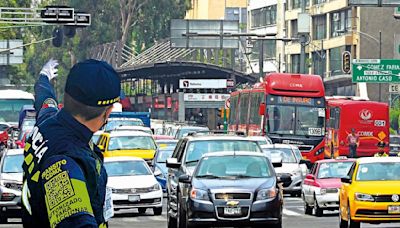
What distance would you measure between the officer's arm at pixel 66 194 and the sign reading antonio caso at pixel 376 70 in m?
66.3

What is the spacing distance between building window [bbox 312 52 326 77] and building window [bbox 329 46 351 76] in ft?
2.55

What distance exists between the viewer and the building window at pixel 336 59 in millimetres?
100438

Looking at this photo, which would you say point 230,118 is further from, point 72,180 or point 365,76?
point 72,180

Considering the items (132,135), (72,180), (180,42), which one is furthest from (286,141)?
(72,180)

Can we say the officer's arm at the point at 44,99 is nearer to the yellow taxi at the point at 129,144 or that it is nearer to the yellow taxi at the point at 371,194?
the yellow taxi at the point at 371,194

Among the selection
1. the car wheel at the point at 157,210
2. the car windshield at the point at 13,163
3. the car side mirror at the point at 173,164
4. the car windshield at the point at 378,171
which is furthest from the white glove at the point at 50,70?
the car wheel at the point at 157,210

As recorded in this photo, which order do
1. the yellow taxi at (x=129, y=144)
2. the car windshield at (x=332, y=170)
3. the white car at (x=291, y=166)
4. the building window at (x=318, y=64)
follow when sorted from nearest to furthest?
1. the car windshield at (x=332, y=170)
2. the white car at (x=291, y=166)
3. the yellow taxi at (x=129, y=144)
4. the building window at (x=318, y=64)

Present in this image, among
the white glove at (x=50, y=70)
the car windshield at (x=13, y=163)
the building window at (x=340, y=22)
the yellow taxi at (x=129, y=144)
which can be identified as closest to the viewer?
the white glove at (x=50, y=70)

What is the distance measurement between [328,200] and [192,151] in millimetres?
6468

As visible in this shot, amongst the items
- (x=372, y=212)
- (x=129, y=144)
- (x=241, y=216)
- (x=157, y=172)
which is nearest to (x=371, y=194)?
(x=372, y=212)

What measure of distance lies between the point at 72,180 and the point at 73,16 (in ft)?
188

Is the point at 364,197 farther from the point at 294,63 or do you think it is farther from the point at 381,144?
the point at 294,63

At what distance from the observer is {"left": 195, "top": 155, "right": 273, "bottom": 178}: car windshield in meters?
25.0

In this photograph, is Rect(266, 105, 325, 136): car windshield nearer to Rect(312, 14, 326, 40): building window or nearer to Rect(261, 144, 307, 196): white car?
Rect(261, 144, 307, 196): white car
